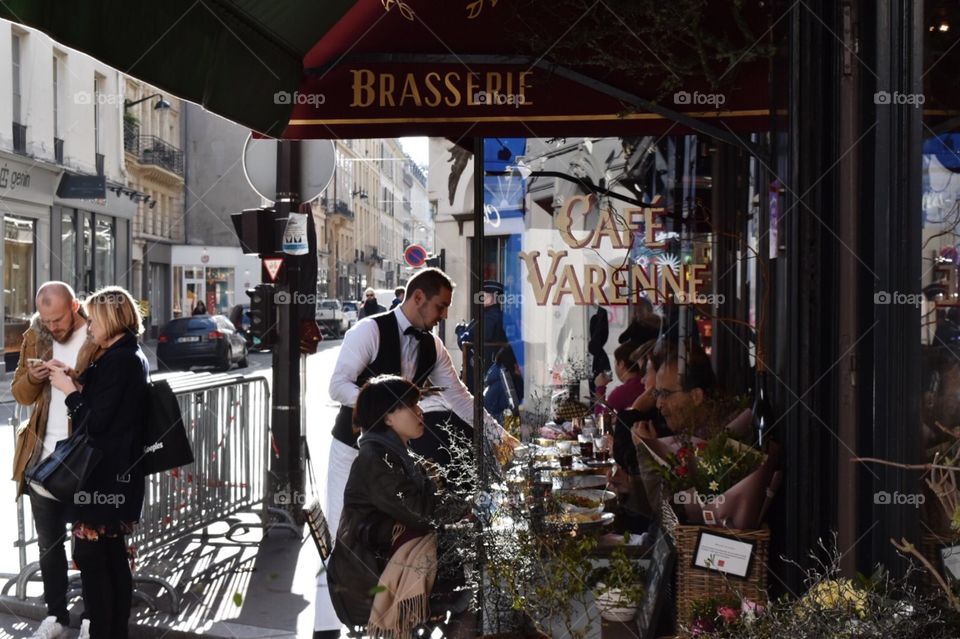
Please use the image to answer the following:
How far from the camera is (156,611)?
6879mm

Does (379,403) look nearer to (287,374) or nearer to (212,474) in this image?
(212,474)

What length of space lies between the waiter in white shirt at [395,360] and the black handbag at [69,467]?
1310mm

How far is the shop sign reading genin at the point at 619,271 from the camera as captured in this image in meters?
5.70

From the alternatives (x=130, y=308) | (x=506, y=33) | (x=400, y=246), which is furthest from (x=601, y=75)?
(x=400, y=246)

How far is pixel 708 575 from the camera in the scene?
4.01 m

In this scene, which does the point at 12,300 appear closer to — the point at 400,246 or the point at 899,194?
Answer: the point at 899,194

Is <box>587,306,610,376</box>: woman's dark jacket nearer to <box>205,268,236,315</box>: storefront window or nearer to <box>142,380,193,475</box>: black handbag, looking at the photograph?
<box>142,380,193,475</box>: black handbag

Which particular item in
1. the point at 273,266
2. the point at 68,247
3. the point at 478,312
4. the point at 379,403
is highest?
the point at 68,247

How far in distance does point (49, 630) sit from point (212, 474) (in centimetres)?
289

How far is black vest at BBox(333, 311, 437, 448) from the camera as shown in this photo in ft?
21.1

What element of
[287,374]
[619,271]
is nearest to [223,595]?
[287,374]

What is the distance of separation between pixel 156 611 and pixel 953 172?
5376 millimetres

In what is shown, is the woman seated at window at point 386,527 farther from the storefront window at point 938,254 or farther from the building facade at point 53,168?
the building facade at point 53,168

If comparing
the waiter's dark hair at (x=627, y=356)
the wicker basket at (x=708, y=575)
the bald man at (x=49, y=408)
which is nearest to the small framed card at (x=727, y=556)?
the wicker basket at (x=708, y=575)
